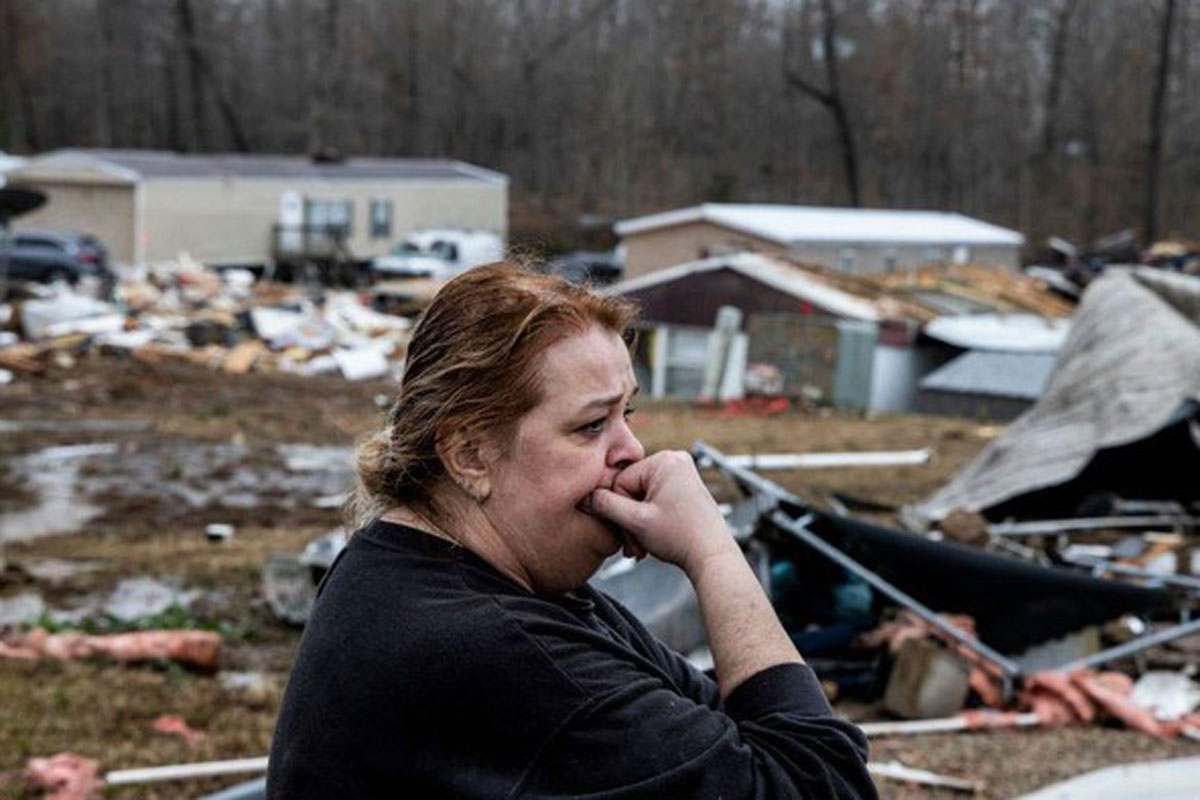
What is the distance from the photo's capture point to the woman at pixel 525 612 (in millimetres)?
1753

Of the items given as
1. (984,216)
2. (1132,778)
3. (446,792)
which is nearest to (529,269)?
(446,792)

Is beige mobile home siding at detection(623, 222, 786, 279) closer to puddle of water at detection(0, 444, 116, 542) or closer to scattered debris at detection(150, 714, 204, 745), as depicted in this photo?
puddle of water at detection(0, 444, 116, 542)

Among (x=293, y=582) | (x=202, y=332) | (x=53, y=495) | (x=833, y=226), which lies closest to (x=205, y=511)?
(x=53, y=495)

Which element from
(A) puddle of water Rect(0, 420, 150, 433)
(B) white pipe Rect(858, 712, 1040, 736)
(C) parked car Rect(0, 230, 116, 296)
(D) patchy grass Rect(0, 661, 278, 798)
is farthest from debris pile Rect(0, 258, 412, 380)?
(B) white pipe Rect(858, 712, 1040, 736)

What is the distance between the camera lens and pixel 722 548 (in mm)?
2031

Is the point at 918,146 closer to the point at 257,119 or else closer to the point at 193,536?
the point at 257,119

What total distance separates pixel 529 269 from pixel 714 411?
23.0 metres

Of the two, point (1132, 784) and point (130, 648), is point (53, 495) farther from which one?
point (1132, 784)

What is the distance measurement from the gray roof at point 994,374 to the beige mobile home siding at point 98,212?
77.4ft

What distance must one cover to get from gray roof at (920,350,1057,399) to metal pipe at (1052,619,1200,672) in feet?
50.8

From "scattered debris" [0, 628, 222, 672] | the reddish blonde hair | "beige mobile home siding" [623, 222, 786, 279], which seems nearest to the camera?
the reddish blonde hair

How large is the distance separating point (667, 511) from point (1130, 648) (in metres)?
6.41

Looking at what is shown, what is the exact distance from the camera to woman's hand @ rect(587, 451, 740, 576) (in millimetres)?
1940

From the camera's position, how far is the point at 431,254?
144ft
